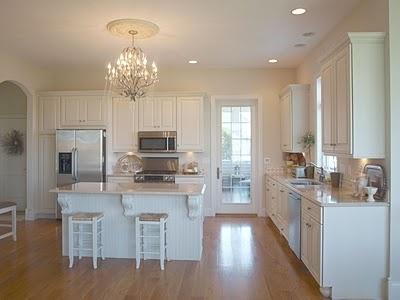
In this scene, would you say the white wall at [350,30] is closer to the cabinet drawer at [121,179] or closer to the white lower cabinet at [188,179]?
the white lower cabinet at [188,179]

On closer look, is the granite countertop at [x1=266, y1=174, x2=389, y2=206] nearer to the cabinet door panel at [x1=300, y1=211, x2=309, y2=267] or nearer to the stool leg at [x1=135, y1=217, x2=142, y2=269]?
the cabinet door panel at [x1=300, y1=211, x2=309, y2=267]

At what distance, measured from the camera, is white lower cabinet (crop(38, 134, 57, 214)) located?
22.1ft

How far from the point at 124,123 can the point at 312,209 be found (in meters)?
4.25

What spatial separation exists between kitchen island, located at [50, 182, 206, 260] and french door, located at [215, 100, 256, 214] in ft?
9.15

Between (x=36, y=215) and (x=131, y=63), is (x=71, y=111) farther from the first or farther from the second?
(x=131, y=63)

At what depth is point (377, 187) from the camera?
333cm

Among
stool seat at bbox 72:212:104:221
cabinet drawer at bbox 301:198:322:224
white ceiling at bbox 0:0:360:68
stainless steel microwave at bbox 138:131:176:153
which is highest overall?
white ceiling at bbox 0:0:360:68

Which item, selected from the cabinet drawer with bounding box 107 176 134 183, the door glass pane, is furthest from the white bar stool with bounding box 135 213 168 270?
the door glass pane

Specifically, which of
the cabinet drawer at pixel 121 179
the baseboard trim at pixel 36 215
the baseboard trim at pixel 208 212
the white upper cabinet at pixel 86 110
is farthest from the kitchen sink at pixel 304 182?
the baseboard trim at pixel 36 215

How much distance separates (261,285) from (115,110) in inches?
174

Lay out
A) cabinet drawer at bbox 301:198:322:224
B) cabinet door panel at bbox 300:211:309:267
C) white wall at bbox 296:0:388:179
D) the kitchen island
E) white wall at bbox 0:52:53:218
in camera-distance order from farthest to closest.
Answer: white wall at bbox 0:52:53:218
the kitchen island
cabinet door panel at bbox 300:211:309:267
white wall at bbox 296:0:388:179
cabinet drawer at bbox 301:198:322:224

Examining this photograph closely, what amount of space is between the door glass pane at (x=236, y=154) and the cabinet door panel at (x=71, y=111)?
289 cm

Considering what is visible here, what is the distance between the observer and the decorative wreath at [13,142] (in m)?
7.56

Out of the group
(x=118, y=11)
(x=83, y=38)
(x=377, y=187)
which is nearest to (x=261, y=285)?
(x=377, y=187)
